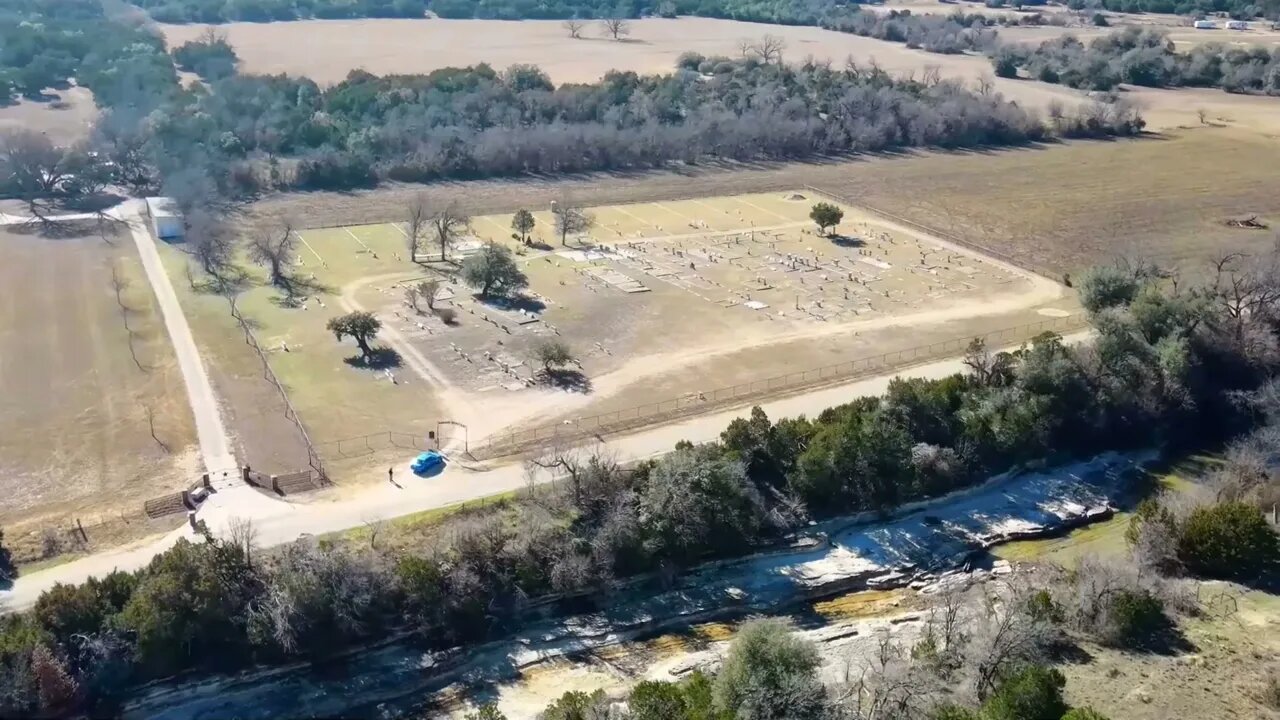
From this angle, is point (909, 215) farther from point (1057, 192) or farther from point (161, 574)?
point (161, 574)

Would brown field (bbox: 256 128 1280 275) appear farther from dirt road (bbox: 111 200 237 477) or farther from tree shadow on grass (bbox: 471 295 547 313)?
tree shadow on grass (bbox: 471 295 547 313)

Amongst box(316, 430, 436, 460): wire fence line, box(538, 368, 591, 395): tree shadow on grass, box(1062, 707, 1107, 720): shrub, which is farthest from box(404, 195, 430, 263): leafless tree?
box(1062, 707, 1107, 720): shrub

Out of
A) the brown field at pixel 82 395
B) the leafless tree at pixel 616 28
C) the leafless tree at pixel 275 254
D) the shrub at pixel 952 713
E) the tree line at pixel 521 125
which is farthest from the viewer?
the leafless tree at pixel 616 28

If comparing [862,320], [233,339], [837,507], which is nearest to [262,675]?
[837,507]

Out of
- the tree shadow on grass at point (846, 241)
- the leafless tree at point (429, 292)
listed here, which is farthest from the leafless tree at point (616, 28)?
the leafless tree at point (429, 292)

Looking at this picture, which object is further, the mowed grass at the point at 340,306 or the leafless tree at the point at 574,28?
the leafless tree at the point at 574,28

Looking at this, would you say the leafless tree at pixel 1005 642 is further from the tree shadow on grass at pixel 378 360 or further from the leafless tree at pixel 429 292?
the leafless tree at pixel 429 292

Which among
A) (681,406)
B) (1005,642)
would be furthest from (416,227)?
(1005,642)
